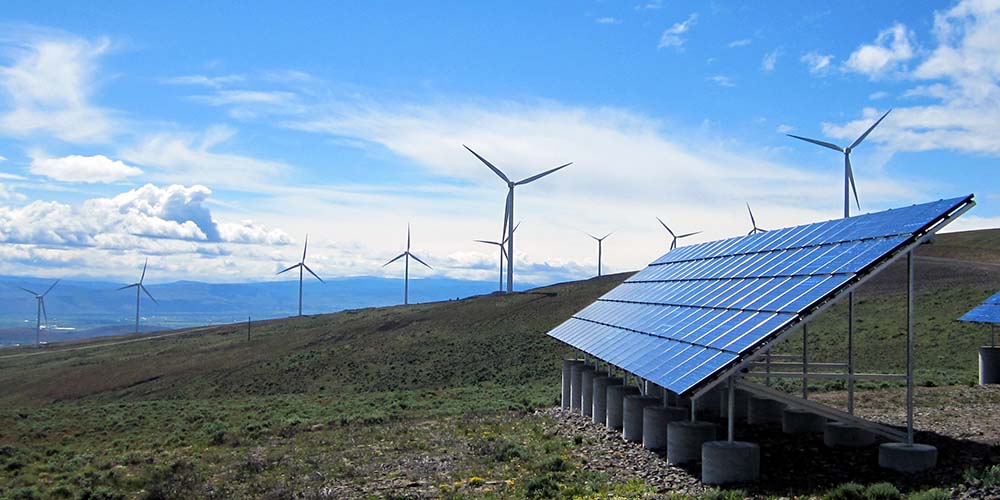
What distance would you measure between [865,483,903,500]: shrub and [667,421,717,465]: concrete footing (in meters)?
4.81

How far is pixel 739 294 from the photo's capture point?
22078 millimetres

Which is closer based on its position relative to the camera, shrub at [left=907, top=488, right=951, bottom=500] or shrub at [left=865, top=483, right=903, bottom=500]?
shrub at [left=907, top=488, right=951, bottom=500]

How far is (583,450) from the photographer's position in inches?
936

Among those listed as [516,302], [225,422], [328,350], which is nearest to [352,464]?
[225,422]

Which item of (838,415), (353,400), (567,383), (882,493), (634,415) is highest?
(838,415)

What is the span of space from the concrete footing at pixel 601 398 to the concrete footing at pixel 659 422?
5.71 m

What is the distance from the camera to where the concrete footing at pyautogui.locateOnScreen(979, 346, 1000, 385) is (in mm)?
33844

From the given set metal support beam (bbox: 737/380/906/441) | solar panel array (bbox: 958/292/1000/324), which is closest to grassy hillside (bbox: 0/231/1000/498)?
solar panel array (bbox: 958/292/1000/324)

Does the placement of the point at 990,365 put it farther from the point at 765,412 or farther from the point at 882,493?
the point at 882,493

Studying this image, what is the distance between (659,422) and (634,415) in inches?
76.7

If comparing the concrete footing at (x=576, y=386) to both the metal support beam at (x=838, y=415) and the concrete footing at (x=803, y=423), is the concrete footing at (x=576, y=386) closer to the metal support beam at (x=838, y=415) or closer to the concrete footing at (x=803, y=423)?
the concrete footing at (x=803, y=423)

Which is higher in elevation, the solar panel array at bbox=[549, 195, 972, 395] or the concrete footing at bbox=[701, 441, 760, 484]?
the solar panel array at bbox=[549, 195, 972, 395]

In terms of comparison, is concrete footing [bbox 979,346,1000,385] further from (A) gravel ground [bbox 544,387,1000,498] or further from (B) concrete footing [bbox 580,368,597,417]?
(B) concrete footing [bbox 580,368,597,417]

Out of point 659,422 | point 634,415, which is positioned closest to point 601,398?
point 634,415
